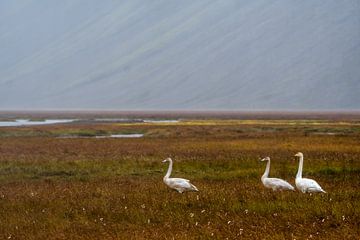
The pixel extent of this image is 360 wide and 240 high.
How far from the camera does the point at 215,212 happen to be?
51.9ft

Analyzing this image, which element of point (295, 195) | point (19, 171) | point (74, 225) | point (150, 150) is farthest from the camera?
point (150, 150)

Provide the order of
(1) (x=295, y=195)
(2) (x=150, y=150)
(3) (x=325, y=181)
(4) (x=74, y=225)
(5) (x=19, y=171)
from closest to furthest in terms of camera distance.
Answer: (4) (x=74, y=225), (1) (x=295, y=195), (3) (x=325, y=181), (5) (x=19, y=171), (2) (x=150, y=150)

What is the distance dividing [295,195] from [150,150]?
73.5ft

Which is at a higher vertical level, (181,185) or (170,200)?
(181,185)

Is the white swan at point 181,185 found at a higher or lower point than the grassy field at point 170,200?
higher

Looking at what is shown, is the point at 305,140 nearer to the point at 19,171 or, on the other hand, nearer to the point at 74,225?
the point at 19,171

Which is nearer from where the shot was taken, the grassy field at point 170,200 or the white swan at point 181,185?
the grassy field at point 170,200

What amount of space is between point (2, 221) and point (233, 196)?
5.84 meters

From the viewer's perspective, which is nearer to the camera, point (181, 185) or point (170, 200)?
point (170, 200)

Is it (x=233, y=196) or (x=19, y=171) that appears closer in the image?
(x=233, y=196)

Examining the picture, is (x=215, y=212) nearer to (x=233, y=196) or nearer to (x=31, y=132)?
(x=233, y=196)

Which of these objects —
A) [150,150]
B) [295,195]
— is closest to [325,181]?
[295,195]

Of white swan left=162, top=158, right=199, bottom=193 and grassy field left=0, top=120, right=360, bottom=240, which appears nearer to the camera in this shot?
grassy field left=0, top=120, right=360, bottom=240

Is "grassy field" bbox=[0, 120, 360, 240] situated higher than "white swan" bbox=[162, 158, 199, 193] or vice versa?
"white swan" bbox=[162, 158, 199, 193]
